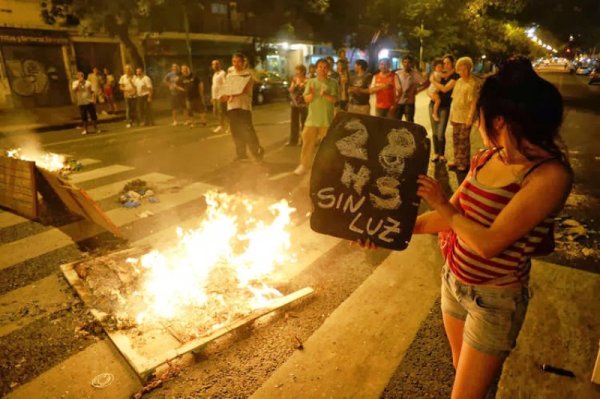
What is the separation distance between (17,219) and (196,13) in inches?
1096

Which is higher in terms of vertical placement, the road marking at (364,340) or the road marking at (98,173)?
the road marking at (98,173)

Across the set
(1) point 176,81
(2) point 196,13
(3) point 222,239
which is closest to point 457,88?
(3) point 222,239

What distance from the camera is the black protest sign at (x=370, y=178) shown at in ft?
6.85

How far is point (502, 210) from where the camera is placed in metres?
1.73

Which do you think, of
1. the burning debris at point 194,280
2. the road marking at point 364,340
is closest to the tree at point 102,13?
the burning debris at point 194,280

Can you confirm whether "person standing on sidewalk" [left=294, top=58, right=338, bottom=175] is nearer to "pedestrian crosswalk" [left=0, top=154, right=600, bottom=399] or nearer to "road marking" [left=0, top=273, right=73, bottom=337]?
"pedestrian crosswalk" [left=0, top=154, right=600, bottom=399]

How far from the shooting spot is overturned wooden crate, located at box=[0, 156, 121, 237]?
5.81m

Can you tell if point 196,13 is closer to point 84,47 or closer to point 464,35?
point 84,47

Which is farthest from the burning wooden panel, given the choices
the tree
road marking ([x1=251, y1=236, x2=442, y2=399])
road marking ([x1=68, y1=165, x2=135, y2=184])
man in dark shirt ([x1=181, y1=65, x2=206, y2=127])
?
the tree

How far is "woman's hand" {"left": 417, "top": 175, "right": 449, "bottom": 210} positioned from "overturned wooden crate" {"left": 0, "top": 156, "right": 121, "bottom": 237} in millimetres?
4773

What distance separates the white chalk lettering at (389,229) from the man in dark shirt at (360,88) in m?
7.72

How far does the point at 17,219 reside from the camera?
250 inches

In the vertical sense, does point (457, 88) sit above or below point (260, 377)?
above

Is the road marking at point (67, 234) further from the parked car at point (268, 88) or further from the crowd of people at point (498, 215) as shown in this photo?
the parked car at point (268, 88)
